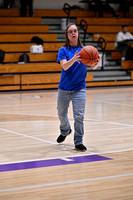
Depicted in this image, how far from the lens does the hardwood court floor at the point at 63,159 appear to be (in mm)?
3124

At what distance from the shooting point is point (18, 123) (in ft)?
21.9

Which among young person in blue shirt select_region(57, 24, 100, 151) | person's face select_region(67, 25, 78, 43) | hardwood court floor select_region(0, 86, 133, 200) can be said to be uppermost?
person's face select_region(67, 25, 78, 43)

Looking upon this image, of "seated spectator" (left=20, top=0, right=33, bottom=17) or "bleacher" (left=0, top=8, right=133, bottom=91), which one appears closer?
"bleacher" (left=0, top=8, right=133, bottom=91)

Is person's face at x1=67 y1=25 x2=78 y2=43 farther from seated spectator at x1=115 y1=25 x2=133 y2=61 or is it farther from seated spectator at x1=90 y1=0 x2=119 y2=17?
seated spectator at x1=90 y1=0 x2=119 y2=17

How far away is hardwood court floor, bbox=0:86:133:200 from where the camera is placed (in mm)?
3124

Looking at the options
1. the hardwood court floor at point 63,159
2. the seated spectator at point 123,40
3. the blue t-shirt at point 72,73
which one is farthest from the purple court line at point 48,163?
the seated spectator at point 123,40

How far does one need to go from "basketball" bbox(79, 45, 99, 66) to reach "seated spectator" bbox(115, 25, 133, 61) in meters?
10.6

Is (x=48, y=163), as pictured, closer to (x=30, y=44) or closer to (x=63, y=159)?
(x=63, y=159)

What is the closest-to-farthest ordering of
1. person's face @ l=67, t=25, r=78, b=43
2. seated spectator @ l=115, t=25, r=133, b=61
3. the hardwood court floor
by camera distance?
1. the hardwood court floor
2. person's face @ l=67, t=25, r=78, b=43
3. seated spectator @ l=115, t=25, r=133, b=61

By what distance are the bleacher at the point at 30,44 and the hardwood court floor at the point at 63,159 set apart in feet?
16.2

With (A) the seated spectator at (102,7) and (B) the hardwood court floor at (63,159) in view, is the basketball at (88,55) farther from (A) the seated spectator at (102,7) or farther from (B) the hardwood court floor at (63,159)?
(A) the seated spectator at (102,7)

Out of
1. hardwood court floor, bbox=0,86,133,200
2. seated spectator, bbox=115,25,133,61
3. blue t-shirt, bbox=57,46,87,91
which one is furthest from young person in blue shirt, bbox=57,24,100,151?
seated spectator, bbox=115,25,133,61

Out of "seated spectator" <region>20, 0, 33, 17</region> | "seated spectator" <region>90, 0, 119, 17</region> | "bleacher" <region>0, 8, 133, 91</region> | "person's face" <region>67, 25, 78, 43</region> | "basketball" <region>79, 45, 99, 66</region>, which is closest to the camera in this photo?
"basketball" <region>79, 45, 99, 66</region>

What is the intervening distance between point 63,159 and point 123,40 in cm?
1106
